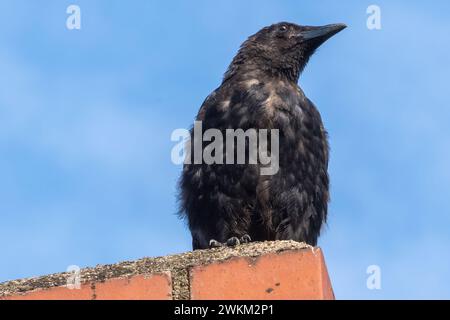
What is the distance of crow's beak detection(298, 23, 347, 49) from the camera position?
26.9 ft

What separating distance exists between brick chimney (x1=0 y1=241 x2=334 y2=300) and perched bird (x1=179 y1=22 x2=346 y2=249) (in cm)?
301

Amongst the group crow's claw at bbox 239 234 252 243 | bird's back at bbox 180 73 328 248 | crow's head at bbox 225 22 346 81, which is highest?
crow's head at bbox 225 22 346 81

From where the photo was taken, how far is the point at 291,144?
23.1 feet

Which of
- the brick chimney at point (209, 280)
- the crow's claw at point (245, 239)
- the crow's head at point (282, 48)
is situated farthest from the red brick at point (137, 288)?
the crow's head at point (282, 48)

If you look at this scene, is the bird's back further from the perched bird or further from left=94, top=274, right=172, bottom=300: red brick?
left=94, top=274, right=172, bottom=300: red brick

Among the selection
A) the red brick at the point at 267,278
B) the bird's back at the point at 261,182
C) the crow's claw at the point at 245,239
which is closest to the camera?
the red brick at the point at 267,278

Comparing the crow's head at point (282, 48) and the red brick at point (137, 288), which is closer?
the red brick at point (137, 288)

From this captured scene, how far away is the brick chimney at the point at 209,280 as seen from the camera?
3564mm

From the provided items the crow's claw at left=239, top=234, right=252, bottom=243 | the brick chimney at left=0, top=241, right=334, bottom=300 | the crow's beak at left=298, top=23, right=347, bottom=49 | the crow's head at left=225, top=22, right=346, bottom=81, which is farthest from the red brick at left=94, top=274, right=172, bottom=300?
the crow's beak at left=298, top=23, right=347, bottom=49

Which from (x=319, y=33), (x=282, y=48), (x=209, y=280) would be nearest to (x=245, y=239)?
(x=282, y=48)

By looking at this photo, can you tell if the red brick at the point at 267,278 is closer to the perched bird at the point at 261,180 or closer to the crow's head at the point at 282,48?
the perched bird at the point at 261,180

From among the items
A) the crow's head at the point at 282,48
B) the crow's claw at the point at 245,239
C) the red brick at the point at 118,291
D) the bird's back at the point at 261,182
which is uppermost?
the crow's head at the point at 282,48

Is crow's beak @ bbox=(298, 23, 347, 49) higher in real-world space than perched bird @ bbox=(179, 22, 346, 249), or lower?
higher

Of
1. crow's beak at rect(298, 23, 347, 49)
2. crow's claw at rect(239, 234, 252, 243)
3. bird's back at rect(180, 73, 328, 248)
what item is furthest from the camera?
crow's beak at rect(298, 23, 347, 49)
